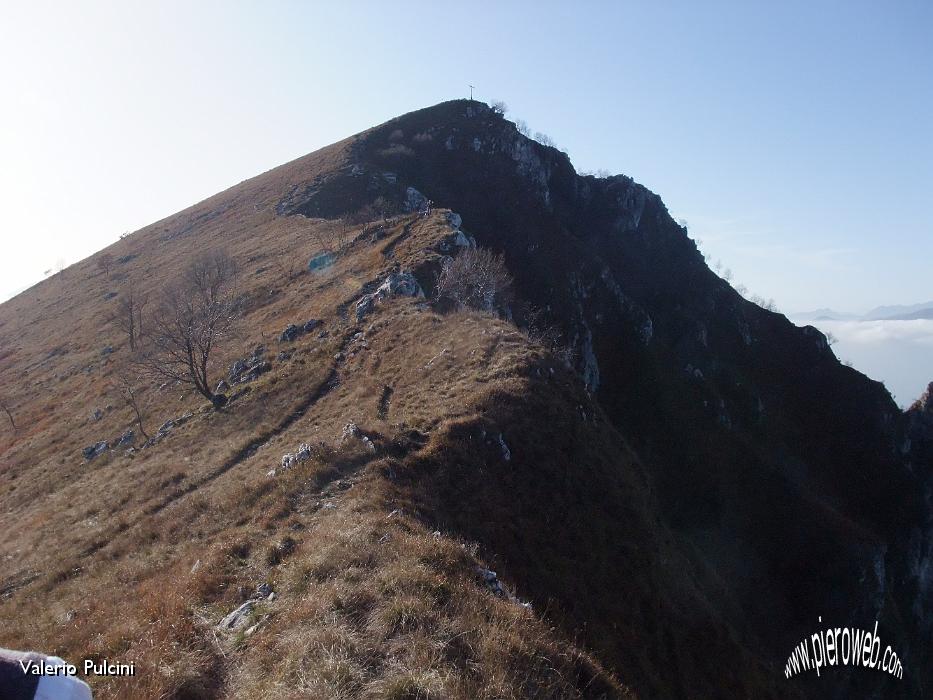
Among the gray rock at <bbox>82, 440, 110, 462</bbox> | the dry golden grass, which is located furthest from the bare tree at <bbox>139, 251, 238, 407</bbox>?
the gray rock at <bbox>82, 440, 110, 462</bbox>

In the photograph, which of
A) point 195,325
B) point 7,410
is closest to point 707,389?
point 195,325

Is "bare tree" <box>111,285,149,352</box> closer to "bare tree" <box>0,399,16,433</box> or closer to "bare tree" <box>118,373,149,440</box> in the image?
"bare tree" <box>118,373,149,440</box>

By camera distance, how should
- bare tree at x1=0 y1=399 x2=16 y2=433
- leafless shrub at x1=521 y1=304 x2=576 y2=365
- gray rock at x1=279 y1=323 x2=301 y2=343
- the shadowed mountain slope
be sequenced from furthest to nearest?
leafless shrub at x1=521 y1=304 x2=576 y2=365, bare tree at x1=0 y1=399 x2=16 y2=433, gray rock at x1=279 y1=323 x2=301 y2=343, the shadowed mountain slope

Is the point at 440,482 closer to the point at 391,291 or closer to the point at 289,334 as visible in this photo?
Result: the point at 391,291

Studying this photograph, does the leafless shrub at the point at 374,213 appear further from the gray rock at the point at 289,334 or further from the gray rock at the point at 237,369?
the gray rock at the point at 237,369

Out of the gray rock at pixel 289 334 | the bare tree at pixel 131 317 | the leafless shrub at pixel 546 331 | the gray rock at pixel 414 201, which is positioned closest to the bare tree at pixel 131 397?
the bare tree at pixel 131 317
